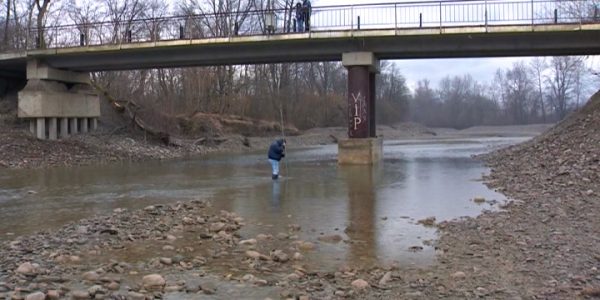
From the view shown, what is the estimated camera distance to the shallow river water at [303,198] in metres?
11.0

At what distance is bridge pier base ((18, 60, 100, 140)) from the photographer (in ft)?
116

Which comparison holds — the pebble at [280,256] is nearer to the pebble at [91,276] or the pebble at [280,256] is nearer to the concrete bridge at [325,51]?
the pebble at [91,276]

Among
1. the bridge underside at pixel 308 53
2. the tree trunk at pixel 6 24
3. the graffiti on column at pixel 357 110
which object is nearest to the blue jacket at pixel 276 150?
the bridge underside at pixel 308 53

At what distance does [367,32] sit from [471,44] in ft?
19.0

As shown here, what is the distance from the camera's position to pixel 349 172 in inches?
1017

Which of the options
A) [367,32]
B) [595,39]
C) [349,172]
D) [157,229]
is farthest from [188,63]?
[157,229]

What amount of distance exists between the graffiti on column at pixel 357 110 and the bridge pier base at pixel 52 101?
1905cm

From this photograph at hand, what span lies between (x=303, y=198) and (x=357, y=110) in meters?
14.5

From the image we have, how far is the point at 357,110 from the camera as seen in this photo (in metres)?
30.7

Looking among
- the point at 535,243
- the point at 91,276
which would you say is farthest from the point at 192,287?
the point at 535,243

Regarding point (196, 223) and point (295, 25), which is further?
point (295, 25)

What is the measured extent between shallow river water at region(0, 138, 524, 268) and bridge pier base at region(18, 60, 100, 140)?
818 centimetres

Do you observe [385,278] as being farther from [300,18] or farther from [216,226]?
[300,18]

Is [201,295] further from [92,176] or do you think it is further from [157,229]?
[92,176]
